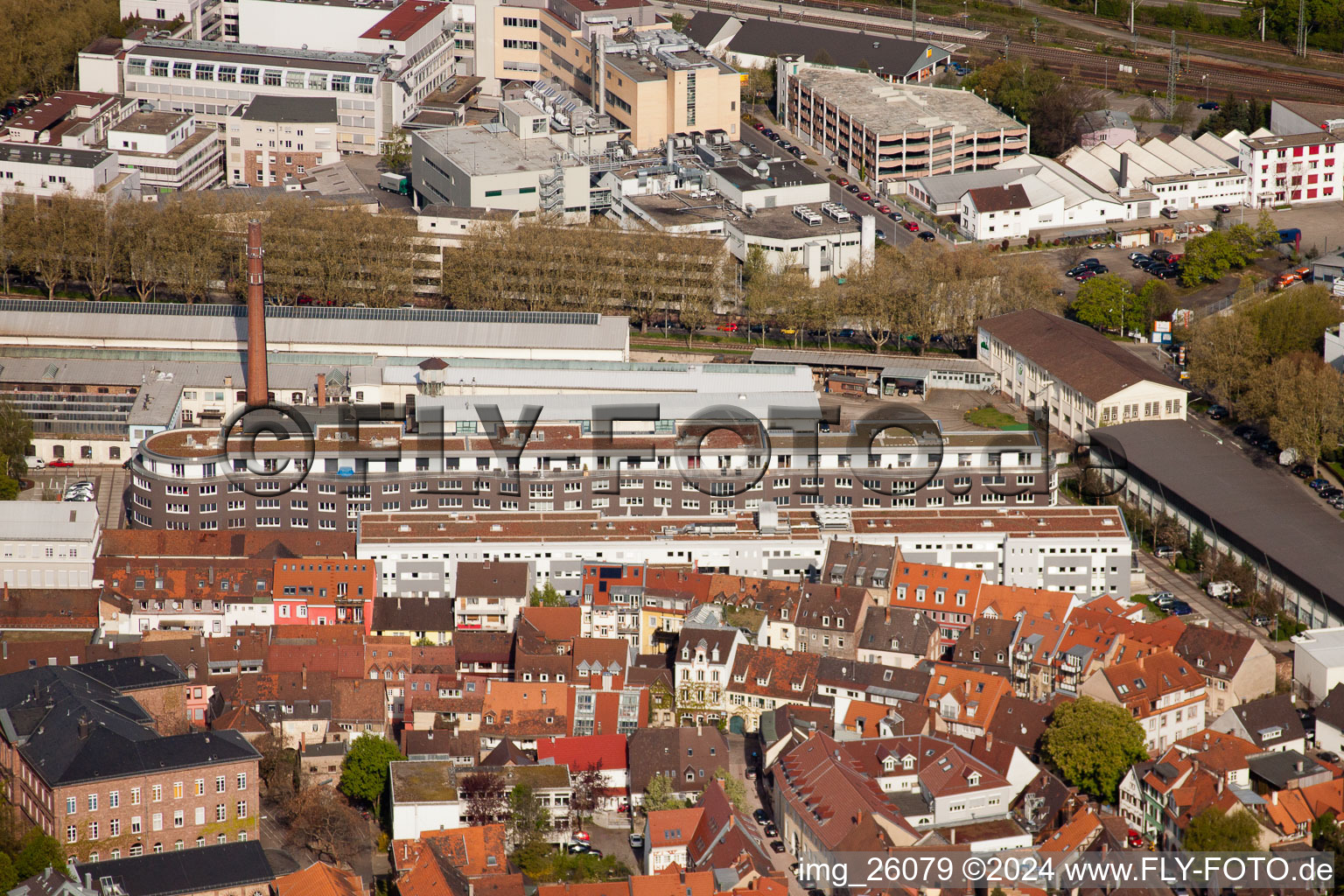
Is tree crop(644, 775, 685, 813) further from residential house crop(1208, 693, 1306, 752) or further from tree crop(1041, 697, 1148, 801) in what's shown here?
residential house crop(1208, 693, 1306, 752)

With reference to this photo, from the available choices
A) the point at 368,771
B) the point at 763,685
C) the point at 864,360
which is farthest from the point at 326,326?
the point at 368,771

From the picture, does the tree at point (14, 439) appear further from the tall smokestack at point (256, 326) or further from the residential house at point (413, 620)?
the residential house at point (413, 620)

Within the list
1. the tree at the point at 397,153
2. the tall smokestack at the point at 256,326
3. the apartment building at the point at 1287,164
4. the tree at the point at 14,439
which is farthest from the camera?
the tree at the point at 397,153

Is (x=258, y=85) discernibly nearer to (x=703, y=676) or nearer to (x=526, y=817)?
(x=703, y=676)

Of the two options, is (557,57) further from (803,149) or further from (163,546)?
(163,546)

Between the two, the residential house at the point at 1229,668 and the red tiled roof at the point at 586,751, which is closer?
the red tiled roof at the point at 586,751

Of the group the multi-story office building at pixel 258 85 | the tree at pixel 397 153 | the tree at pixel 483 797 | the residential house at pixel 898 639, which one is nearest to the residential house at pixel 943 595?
the residential house at pixel 898 639
